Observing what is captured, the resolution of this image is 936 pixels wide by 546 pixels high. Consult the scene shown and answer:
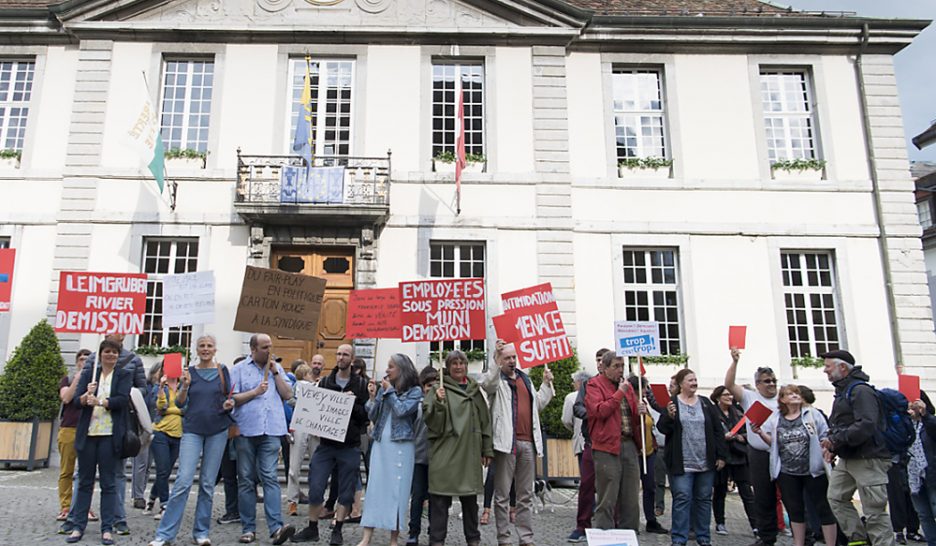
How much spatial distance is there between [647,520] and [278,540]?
13.8ft

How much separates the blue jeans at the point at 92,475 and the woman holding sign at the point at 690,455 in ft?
17.9

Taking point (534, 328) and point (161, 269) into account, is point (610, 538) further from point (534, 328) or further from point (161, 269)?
point (161, 269)

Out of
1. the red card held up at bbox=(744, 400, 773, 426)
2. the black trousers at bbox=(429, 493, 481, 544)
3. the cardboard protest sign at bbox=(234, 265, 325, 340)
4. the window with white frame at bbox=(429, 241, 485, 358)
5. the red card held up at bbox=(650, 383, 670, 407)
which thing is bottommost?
the black trousers at bbox=(429, 493, 481, 544)

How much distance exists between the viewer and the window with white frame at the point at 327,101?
46.3 ft

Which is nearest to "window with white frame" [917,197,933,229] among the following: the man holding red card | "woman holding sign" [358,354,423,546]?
the man holding red card

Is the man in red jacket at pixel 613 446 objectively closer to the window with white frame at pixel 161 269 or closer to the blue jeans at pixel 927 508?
the blue jeans at pixel 927 508

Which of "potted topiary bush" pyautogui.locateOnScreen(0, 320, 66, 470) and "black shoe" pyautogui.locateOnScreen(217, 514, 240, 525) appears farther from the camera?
"potted topiary bush" pyautogui.locateOnScreen(0, 320, 66, 470)

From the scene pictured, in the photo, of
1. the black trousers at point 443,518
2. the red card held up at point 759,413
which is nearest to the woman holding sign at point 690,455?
the red card held up at point 759,413

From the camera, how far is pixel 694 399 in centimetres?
721

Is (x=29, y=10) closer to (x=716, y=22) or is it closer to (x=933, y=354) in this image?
(x=716, y=22)

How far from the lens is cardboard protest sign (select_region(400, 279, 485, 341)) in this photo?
7.35m

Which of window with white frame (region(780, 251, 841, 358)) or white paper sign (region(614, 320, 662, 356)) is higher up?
window with white frame (region(780, 251, 841, 358))

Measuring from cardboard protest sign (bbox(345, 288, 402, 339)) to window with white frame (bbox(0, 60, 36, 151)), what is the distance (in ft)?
31.6

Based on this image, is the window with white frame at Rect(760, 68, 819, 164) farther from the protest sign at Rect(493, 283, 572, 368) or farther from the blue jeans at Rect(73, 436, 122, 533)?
the blue jeans at Rect(73, 436, 122, 533)
